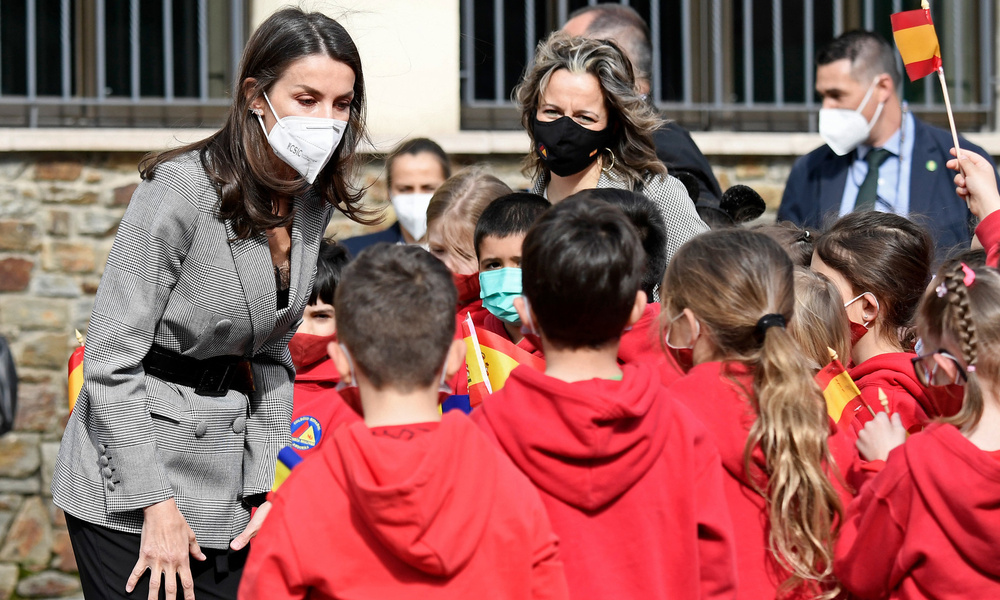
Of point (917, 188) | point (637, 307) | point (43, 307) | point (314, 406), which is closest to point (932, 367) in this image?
point (637, 307)

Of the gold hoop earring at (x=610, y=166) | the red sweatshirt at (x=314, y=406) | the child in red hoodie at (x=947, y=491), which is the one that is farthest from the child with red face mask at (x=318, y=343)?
the child in red hoodie at (x=947, y=491)

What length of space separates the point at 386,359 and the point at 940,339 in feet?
4.11

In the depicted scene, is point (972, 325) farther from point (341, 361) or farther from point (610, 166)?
point (610, 166)

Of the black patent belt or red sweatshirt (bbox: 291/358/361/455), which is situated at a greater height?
the black patent belt

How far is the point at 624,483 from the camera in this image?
2.10 meters

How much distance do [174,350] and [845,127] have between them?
346 centimetres

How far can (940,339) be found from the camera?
2.38 metres

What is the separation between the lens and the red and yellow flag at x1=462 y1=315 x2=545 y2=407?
281 centimetres

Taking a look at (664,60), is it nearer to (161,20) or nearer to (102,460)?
(161,20)

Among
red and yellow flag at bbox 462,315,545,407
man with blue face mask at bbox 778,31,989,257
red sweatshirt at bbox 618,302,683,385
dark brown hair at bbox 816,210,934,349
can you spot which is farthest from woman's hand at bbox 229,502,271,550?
man with blue face mask at bbox 778,31,989,257

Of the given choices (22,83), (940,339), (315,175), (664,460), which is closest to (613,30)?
(315,175)

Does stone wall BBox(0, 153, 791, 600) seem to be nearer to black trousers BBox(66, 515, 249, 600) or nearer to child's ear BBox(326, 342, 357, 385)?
black trousers BBox(66, 515, 249, 600)

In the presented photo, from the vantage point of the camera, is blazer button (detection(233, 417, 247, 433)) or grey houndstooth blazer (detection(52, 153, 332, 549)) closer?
grey houndstooth blazer (detection(52, 153, 332, 549))

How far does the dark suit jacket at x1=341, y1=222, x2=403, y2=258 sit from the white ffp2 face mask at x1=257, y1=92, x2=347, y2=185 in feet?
8.61
